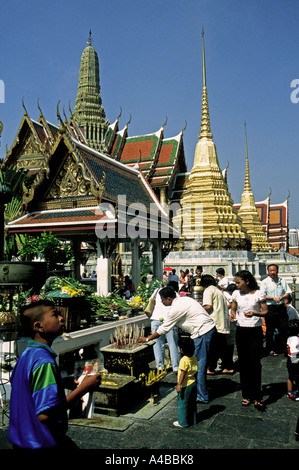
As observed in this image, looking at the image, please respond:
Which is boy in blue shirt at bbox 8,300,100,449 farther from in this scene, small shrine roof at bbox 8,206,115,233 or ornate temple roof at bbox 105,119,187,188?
ornate temple roof at bbox 105,119,187,188

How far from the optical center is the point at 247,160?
4322cm

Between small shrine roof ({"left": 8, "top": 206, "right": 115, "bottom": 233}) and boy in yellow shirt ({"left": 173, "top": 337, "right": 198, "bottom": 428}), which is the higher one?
small shrine roof ({"left": 8, "top": 206, "right": 115, "bottom": 233})

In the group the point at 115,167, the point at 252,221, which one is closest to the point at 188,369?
the point at 115,167

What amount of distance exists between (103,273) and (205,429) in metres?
5.68

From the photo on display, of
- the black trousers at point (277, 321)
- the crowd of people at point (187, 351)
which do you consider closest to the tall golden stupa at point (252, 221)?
the crowd of people at point (187, 351)

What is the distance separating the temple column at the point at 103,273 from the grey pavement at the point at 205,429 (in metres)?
4.23

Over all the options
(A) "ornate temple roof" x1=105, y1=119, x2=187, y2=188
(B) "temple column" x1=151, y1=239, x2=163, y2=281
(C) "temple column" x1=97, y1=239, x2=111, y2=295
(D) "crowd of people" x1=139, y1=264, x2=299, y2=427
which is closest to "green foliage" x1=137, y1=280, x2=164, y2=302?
(C) "temple column" x1=97, y1=239, x2=111, y2=295

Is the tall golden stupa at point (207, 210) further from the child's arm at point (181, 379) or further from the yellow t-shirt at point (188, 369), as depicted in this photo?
the child's arm at point (181, 379)

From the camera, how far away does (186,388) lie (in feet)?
15.0

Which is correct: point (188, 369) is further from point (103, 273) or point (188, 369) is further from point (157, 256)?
point (157, 256)

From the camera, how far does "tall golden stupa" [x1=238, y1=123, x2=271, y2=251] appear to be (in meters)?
36.0

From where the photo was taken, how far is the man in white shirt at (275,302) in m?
7.47

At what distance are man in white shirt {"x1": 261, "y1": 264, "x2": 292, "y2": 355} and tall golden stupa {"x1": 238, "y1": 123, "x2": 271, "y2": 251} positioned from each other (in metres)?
27.6

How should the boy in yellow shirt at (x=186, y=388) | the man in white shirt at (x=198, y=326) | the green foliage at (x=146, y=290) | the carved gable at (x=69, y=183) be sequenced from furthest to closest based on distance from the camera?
1. the carved gable at (x=69, y=183)
2. the green foliage at (x=146, y=290)
3. the man in white shirt at (x=198, y=326)
4. the boy in yellow shirt at (x=186, y=388)
